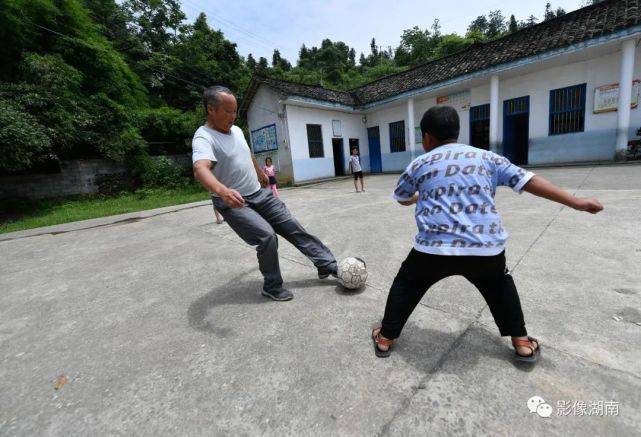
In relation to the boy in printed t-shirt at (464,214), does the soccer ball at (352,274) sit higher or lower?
lower

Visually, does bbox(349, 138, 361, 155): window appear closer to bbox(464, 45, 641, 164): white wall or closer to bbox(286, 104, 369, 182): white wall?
bbox(286, 104, 369, 182): white wall

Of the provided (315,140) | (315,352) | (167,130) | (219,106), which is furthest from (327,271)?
(167,130)

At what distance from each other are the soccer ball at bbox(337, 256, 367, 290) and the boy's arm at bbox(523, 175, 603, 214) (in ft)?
4.71

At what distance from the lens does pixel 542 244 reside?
133 inches

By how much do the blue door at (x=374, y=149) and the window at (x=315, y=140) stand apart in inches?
150

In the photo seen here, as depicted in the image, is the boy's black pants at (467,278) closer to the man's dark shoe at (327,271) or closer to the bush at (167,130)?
the man's dark shoe at (327,271)

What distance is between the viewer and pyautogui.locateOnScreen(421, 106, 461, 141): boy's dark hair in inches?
62.3

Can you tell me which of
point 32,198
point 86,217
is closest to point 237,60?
point 32,198

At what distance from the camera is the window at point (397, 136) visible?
54.2 feet

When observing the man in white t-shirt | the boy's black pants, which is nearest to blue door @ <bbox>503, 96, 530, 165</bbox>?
the man in white t-shirt

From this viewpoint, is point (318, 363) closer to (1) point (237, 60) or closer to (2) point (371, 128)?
(2) point (371, 128)

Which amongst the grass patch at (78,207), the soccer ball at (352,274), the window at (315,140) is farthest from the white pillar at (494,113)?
the soccer ball at (352,274)

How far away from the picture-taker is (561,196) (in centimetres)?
143

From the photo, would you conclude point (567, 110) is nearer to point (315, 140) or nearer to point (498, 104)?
point (498, 104)
